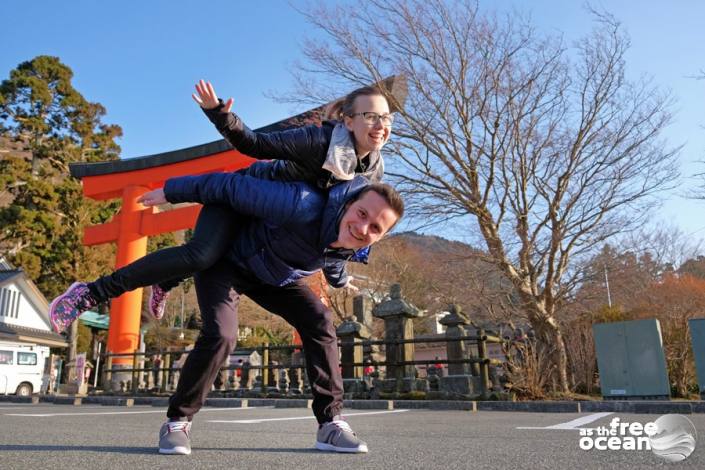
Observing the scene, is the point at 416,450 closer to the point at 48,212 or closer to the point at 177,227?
the point at 177,227

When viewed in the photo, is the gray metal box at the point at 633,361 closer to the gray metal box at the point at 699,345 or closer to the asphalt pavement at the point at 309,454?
the gray metal box at the point at 699,345

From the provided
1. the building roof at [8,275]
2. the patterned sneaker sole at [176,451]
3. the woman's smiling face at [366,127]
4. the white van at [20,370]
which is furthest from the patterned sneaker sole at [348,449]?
the building roof at [8,275]

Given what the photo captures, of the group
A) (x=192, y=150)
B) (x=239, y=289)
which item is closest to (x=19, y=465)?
(x=239, y=289)

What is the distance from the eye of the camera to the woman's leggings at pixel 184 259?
1991mm

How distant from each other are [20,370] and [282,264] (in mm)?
21177

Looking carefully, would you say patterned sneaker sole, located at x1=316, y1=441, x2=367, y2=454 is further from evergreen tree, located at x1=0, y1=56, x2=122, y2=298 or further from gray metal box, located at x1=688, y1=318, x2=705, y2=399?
evergreen tree, located at x1=0, y1=56, x2=122, y2=298

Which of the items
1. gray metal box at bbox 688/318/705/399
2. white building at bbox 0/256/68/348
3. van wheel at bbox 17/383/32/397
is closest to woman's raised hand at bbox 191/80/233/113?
gray metal box at bbox 688/318/705/399

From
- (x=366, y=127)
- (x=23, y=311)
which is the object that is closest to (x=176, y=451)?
(x=366, y=127)

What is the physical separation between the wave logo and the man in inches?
38.9

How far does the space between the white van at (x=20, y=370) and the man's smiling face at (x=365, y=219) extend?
67.9 ft

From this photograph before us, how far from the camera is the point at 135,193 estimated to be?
43.7 feet

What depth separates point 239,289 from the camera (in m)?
2.21

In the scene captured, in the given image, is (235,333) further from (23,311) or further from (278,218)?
(23,311)

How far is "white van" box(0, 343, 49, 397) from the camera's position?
18125mm
